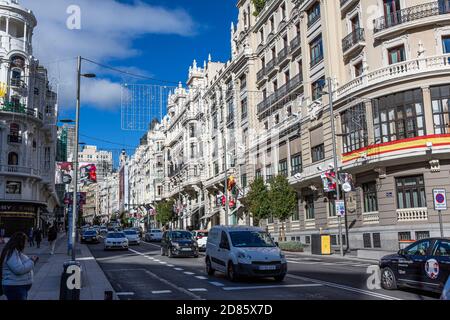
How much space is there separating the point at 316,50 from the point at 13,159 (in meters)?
35.1

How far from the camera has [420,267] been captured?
449 inches

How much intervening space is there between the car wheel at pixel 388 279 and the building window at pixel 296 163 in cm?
2523

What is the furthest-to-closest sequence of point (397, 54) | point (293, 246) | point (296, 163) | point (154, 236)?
point (154, 236), point (296, 163), point (293, 246), point (397, 54)

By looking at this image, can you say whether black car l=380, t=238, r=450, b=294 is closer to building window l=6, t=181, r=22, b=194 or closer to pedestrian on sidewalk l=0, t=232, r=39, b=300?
pedestrian on sidewalk l=0, t=232, r=39, b=300

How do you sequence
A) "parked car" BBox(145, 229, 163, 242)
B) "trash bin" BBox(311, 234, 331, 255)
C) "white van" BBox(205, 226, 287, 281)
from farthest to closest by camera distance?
"parked car" BBox(145, 229, 163, 242)
"trash bin" BBox(311, 234, 331, 255)
"white van" BBox(205, 226, 287, 281)

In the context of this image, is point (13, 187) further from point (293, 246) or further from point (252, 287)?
point (252, 287)

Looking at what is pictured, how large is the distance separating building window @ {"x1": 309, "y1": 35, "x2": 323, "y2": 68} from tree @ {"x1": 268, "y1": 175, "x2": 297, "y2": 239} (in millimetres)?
9665

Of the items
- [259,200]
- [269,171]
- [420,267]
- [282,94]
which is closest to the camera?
[420,267]

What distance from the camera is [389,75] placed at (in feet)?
90.6

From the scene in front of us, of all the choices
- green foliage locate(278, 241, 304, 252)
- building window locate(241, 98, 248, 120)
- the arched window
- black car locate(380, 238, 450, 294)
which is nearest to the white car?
green foliage locate(278, 241, 304, 252)

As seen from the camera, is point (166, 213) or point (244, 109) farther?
point (166, 213)

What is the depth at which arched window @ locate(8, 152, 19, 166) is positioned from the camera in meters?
50.7

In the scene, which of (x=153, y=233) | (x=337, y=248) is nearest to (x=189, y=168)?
(x=153, y=233)

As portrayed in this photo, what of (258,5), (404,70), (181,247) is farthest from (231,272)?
(258,5)
